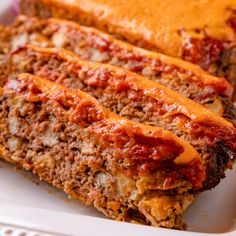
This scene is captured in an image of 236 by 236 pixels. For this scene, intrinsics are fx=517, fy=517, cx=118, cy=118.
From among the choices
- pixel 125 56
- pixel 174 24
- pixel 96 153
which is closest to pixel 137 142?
pixel 96 153

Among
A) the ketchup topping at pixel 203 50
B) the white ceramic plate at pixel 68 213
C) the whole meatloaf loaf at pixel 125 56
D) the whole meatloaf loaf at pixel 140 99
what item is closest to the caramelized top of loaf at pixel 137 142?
the whole meatloaf loaf at pixel 140 99

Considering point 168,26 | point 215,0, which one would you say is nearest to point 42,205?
point 168,26

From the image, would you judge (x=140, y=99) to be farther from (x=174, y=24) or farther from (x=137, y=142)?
(x=174, y=24)

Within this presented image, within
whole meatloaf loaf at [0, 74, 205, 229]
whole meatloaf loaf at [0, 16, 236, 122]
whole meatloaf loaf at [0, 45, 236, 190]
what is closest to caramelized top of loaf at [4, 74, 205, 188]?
whole meatloaf loaf at [0, 74, 205, 229]

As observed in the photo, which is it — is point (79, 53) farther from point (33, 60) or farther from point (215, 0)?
point (215, 0)

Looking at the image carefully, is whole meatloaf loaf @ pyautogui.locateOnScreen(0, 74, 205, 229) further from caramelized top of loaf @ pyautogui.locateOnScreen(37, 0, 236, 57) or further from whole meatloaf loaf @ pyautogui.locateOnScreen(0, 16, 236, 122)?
caramelized top of loaf @ pyautogui.locateOnScreen(37, 0, 236, 57)
